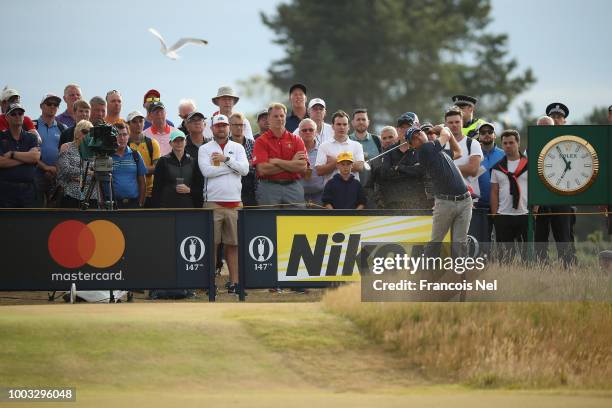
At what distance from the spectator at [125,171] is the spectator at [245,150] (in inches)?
59.2

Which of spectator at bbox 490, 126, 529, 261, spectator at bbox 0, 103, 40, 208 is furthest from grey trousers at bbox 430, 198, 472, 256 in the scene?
spectator at bbox 0, 103, 40, 208

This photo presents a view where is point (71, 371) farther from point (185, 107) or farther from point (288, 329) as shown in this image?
point (185, 107)

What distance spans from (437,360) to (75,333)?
4.07 meters

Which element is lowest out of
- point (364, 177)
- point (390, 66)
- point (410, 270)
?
point (410, 270)

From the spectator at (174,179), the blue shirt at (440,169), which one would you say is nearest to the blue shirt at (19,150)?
the spectator at (174,179)

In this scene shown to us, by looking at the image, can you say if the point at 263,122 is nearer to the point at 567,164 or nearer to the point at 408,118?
the point at 408,118

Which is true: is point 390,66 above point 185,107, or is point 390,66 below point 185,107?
above

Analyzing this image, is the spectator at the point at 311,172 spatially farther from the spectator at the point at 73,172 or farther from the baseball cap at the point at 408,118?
the spectator at the point at 73,172

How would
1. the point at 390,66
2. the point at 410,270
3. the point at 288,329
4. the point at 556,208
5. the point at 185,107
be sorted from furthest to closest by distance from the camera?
the point at 390,66 < the point at 185,107 < the point at 556,208 < the point at 410,270 < the point at 288,329

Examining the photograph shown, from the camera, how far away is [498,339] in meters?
15.1

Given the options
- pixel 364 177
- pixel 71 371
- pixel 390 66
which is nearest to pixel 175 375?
pixel 71 371

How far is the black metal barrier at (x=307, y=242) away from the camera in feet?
58.7

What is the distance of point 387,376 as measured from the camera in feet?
47.4

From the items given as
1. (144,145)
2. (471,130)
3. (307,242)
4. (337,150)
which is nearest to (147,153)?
(144,145)
